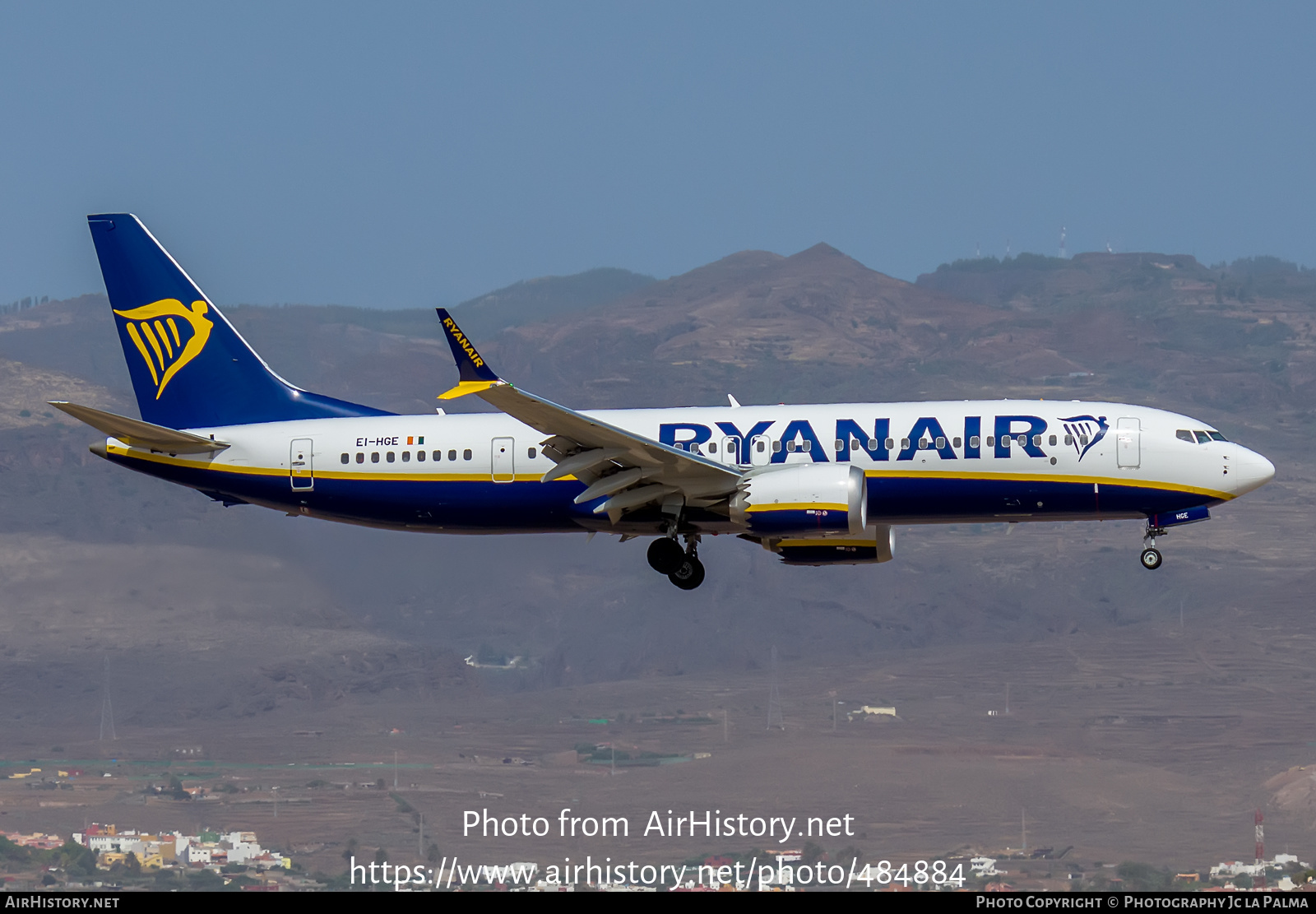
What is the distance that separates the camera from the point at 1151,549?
167 ft

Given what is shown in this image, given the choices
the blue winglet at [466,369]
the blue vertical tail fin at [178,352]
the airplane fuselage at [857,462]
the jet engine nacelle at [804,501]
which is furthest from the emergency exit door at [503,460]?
the blue winglet at [466,369]

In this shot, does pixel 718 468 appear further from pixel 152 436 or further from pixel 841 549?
pixel 152 436

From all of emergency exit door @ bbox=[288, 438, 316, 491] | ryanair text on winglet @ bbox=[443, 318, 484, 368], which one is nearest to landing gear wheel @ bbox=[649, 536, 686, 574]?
ryanair text on winglet @ bbox=[443, 318, 484, 368]

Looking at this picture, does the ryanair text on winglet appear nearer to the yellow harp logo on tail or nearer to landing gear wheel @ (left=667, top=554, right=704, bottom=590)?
landing gear wheel @ (left=667, top=554, right=704, bottom=590)

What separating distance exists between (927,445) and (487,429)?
11813mm

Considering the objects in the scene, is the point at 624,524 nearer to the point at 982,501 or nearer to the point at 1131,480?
the point at 982,501

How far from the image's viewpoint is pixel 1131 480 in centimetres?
4906

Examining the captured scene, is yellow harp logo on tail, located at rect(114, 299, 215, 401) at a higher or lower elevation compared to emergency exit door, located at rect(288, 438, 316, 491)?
higher

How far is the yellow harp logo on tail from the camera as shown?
5612cm

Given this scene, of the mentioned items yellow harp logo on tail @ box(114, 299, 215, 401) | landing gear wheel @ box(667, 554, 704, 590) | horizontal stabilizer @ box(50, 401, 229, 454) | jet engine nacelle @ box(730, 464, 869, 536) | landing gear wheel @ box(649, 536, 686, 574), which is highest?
yellow harp logo on tail @ box(114, 299, 215, 401)

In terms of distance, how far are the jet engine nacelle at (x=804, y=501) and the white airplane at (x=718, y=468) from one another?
0.15 ft

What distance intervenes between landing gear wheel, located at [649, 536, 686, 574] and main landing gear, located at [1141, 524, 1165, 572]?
1189cm
